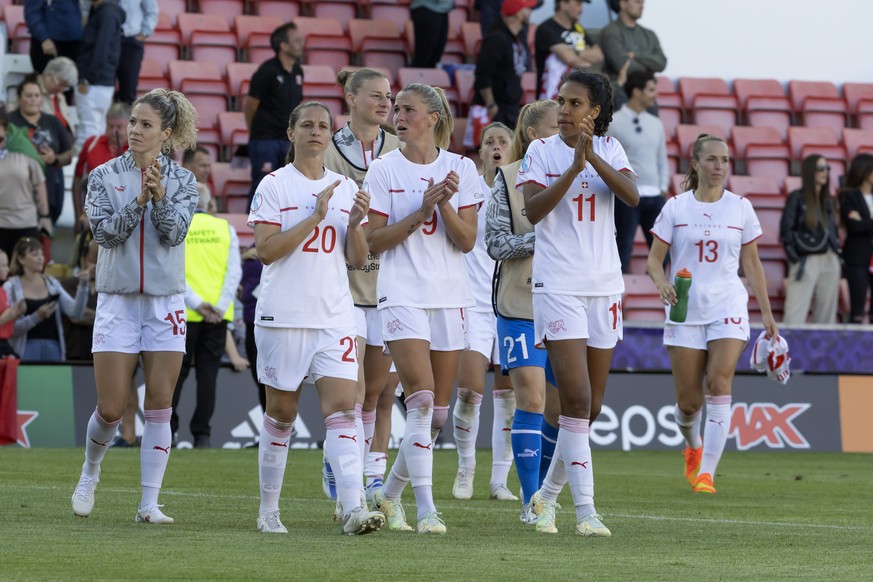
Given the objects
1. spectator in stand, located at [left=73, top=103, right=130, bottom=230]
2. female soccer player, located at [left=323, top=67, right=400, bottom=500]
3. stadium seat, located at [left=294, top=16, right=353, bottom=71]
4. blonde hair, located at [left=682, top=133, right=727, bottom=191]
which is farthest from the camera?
stadium seat, located at [left=294, top=16, right=353, bottom=71]

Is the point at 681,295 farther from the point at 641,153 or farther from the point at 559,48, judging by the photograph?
the point at 559,48

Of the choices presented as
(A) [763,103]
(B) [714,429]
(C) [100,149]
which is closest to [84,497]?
(B) [714,429]

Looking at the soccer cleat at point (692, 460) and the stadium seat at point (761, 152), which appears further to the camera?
the stadium seat at point (761, 152)

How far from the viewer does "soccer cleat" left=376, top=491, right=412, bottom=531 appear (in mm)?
7727

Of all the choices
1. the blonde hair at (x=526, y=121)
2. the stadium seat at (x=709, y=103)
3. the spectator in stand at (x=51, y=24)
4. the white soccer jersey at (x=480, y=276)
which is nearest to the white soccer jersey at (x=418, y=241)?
the blonde hair at (x=526, y=121)

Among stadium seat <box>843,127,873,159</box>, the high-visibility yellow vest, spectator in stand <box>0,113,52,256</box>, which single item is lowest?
the high-visibility yellow vest

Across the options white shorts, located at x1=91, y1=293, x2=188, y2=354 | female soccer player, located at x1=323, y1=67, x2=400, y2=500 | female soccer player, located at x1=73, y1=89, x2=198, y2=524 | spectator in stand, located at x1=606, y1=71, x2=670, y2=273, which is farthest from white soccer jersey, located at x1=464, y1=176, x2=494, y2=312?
spectator in stand, located at x1=606, y1=71, x2=670, y2=273

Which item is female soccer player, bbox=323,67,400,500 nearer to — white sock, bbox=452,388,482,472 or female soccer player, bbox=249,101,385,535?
female soccer player, bbox=249,101,385,535

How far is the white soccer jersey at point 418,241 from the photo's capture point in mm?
7578

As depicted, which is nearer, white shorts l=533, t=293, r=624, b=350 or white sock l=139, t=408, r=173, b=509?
white shorts l=533, t=293, r=624, b=350

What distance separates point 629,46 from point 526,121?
32.8 ft

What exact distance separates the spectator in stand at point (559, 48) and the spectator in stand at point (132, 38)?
14.4 feet

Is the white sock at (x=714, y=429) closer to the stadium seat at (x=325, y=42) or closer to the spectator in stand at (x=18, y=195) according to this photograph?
the spectator in stand at (x=18, y=195)

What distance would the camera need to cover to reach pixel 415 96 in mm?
7641
